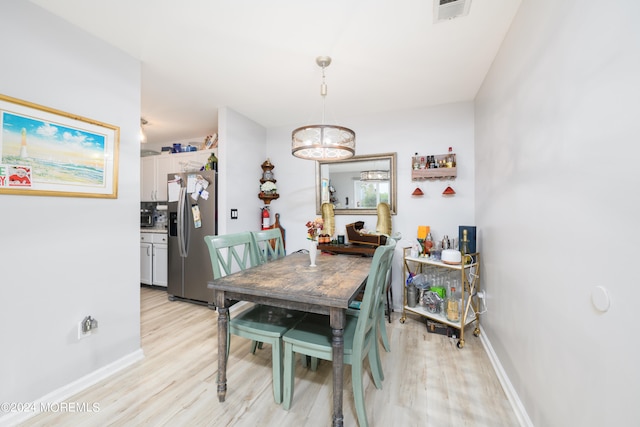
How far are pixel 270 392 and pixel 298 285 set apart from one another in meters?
0.82

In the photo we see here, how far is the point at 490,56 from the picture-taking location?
209 centimetres

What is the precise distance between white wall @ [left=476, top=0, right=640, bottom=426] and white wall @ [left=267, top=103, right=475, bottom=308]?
113 centimetres

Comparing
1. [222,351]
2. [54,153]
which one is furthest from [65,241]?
[222,351]

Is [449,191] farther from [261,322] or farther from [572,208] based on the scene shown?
[261,322]

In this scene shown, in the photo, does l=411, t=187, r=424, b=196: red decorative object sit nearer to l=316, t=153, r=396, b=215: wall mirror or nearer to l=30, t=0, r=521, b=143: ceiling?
l=316, t=153, r=396, b=215: wall mirror

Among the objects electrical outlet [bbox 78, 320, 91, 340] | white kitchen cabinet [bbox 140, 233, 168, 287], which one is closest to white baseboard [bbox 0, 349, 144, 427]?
electrical outlet [bbox 78, 320, 91, 340]

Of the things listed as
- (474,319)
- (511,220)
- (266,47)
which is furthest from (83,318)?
(474,319)

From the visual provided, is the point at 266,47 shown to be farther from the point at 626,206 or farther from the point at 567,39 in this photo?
the point at 626,206

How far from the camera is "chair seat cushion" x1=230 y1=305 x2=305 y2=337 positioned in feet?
5.42

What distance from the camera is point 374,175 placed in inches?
131

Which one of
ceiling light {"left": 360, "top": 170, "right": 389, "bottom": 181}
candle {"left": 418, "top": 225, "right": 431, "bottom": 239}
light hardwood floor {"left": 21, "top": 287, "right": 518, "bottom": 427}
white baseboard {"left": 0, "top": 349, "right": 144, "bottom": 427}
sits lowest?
light hardwood floor {"left": 21, "top": 287, "right": 518, "bottom": 427}

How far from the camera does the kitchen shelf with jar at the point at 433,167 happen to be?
2928 millimetres

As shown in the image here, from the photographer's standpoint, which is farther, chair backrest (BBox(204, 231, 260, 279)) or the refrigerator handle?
the refrigerator handle

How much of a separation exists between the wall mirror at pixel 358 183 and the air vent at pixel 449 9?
1.65 metres
